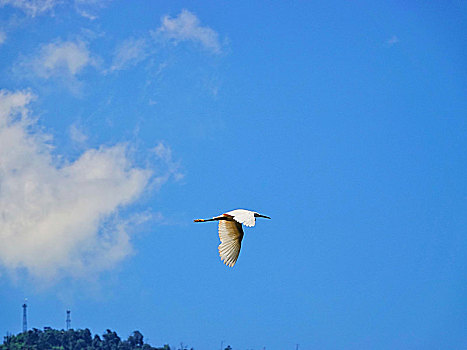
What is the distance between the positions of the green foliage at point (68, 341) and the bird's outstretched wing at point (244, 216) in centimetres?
12693

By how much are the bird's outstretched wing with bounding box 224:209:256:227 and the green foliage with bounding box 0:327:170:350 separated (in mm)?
126927

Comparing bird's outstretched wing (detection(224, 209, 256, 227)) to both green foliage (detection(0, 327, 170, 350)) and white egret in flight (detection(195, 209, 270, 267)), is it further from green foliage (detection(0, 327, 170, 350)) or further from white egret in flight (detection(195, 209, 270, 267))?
green foliage (detection(0, 327, 170, 350))

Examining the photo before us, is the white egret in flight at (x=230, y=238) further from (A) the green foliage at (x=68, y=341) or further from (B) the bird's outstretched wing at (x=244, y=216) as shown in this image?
(A) the green foliage at (x=68, y=341)

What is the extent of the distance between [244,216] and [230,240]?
5.87 ft

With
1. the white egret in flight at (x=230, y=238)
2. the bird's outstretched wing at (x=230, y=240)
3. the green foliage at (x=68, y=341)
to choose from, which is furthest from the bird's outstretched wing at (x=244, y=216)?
the green foliage at (x=68, y=341)

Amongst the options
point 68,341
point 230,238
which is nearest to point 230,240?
point 230,238

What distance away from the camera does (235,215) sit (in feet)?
67.6

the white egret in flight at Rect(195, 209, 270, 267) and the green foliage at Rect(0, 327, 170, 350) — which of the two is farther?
the green foliage at Rect(0, 327, 170, 350)

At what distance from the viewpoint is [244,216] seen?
66.5 feet

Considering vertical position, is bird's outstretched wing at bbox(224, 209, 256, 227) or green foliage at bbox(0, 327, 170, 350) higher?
green foliage at bbox(0, 327, 170, 350)

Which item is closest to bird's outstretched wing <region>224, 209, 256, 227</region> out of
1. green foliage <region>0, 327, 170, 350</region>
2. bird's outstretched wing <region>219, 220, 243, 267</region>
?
bird's outstretched wing <region>219, 220, 243, 267</region>

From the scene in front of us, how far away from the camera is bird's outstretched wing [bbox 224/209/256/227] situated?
771 inches

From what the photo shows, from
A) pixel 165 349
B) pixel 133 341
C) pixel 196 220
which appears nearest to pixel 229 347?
pixel 165 349

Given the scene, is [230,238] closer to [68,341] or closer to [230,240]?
[230,240]
